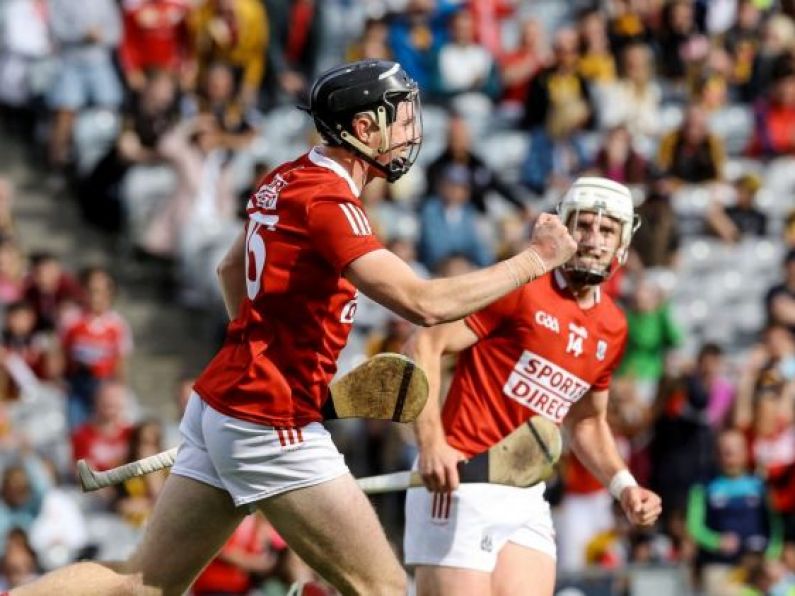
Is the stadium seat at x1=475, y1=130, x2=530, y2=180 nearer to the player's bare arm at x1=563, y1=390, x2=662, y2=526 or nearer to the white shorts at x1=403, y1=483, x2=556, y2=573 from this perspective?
the player's bare arm at x1=563, y1=390, x2=662, y2=526

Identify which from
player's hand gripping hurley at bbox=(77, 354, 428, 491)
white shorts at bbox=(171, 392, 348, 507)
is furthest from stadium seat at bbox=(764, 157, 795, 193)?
white shorts at bbox=(171, 392, 348, 507)

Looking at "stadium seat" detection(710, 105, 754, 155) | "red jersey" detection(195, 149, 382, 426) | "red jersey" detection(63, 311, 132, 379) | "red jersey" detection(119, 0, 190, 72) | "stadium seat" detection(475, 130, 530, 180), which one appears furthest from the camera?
"stadium seat" detection(710, 105, 754, 155)

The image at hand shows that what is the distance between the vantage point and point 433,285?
20.6 feet

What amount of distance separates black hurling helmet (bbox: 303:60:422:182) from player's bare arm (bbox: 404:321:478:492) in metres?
0.88

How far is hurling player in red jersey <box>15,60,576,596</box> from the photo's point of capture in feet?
20.6

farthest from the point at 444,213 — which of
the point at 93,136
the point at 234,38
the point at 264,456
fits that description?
the point at 264,456

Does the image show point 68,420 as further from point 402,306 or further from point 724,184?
point 402,306

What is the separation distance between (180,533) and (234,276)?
0.90 metres

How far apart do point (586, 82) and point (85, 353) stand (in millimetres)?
4799

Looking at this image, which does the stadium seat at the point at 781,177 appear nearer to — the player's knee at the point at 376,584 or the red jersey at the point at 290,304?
the red jersey at the point at 290,304

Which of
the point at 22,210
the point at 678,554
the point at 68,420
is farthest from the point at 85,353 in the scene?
the point at 678,554

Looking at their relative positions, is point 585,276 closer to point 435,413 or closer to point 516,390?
point 516,390

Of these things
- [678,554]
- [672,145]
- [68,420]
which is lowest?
[678,554]

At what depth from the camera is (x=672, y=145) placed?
15.2 m
